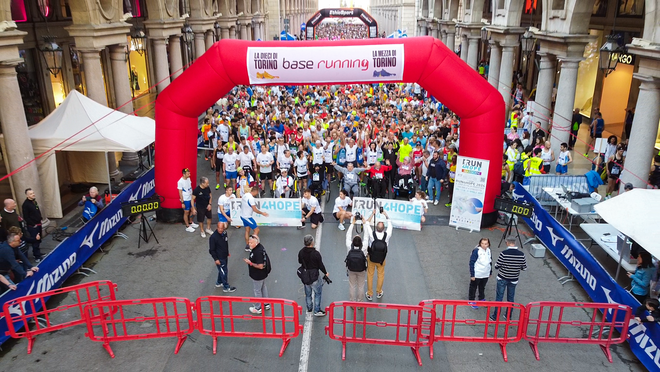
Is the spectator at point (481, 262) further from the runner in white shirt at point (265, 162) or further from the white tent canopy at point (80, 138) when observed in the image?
the white tent canopy at point (80, 138)

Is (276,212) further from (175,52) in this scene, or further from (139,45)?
(139,45)

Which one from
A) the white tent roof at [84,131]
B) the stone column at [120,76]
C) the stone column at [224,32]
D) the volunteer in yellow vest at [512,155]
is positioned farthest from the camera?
the stone column at [224,32]

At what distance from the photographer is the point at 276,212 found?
40.9 ft

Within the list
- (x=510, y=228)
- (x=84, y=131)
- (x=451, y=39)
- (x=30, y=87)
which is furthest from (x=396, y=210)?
(x=451, y=39)

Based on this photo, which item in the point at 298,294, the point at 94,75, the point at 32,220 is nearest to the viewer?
the point at 298,294

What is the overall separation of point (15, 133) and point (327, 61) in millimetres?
7347

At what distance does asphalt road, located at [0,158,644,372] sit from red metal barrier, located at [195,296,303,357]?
→ 0.20m

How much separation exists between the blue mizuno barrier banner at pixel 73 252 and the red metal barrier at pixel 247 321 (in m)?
2.78

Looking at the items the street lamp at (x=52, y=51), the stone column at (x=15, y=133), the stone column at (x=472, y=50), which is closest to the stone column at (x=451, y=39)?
the stone column at (x=472, y=50)

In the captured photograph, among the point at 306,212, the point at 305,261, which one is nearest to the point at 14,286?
the point at 305,261

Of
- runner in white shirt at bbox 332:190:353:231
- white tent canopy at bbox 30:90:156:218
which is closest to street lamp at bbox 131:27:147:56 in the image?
white tent canopy at bbox 30:90:156:218

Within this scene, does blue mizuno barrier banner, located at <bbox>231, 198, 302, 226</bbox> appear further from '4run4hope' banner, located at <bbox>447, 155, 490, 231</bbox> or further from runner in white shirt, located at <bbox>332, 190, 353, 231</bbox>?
'4run4hope' banner, located at <bbox>447, 155, 490, 231</bbox>

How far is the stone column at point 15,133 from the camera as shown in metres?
11.1

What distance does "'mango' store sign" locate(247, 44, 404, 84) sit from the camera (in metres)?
11.1
